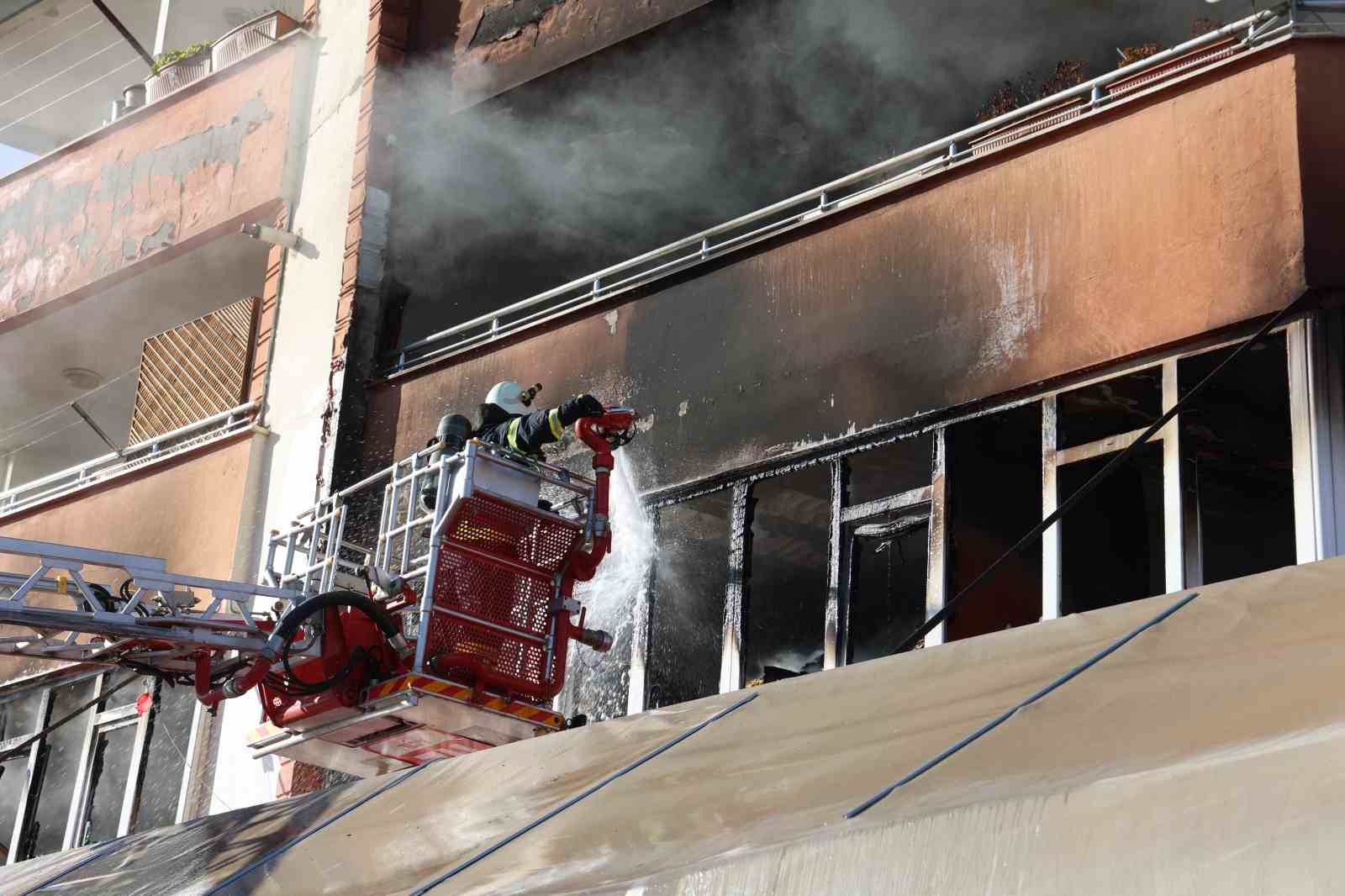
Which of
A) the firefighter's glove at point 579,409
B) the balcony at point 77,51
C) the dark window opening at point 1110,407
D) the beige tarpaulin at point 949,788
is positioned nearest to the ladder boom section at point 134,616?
the beige tarpaulin at point 949,788

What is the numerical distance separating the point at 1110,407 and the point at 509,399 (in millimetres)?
3490

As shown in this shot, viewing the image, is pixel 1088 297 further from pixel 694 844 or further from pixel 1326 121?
pixel 694 844

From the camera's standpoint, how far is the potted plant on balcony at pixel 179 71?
16938 millimetres

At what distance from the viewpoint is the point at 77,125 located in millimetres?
22547

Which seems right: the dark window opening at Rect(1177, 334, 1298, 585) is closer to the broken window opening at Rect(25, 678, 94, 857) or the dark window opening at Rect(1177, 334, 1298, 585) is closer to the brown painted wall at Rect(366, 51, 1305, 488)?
the brown painted wall at Rect(366, 51, 1305, 488)

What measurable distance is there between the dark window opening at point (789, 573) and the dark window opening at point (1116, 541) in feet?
5.80

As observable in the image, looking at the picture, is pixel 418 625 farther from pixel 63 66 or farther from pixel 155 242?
pixel 63 66

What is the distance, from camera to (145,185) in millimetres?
16500

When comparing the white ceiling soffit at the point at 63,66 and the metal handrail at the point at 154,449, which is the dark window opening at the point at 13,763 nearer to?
the metal handrail at the point at 154,449

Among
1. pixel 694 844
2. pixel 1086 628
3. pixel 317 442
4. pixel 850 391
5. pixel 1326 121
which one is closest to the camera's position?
pixel 694 844

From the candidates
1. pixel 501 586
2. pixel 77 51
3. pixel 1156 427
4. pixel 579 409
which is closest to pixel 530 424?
pixel 579 409

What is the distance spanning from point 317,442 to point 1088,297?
6758mm

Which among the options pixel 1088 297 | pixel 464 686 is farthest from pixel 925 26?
pixel 464 686

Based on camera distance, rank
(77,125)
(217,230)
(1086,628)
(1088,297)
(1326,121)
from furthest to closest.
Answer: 1. (77,125)
2. (217,230)
3. (1088,297)
4. (1326,121)
5. (1086,628)
